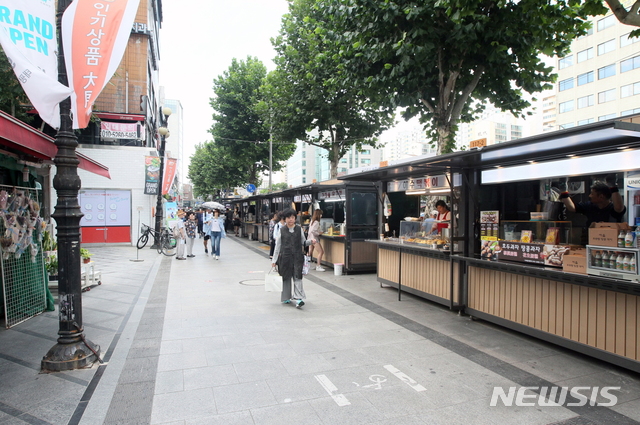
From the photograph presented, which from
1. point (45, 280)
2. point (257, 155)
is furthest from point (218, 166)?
point (45, 280)

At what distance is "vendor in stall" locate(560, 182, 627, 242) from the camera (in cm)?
519

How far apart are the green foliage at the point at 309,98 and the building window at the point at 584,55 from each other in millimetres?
35623

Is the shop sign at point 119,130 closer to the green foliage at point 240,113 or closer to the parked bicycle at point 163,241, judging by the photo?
the parked bicycle at point 163,241

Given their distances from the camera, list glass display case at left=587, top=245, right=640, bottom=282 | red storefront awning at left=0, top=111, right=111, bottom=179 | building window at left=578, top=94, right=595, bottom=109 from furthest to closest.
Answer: building window at left=578, top=94, right=595, bottom=109 < glass display case at left=587, top=245, right=640, bottom=282 < red storefront awning at left=0, top=111, right=111, bottom=179

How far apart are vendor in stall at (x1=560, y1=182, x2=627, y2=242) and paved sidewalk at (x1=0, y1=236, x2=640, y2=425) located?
78.3 inches

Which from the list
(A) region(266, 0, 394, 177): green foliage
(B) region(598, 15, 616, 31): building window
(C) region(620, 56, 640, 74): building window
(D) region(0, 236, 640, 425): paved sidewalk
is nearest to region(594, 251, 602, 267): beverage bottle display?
(D) region(0, 236, 640, 425): paved sidewalk

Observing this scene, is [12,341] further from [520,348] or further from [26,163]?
[520,348]

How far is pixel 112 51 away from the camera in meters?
4.36

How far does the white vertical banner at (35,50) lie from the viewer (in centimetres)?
374

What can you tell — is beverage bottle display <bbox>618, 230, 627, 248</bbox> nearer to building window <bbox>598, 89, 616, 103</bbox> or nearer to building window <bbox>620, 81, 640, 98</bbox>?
building window <bbox>620, 81, 640, 98</bbox>

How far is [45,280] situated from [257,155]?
23.6m

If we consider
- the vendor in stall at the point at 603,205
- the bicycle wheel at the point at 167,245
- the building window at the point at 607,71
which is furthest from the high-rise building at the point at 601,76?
the vendor in stall at the point at 603,205

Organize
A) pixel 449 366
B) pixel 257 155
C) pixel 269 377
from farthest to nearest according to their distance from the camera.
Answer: pixel 257 155, pixel 449 366, pixel 269 377

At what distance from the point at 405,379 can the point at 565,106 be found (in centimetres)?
5041
